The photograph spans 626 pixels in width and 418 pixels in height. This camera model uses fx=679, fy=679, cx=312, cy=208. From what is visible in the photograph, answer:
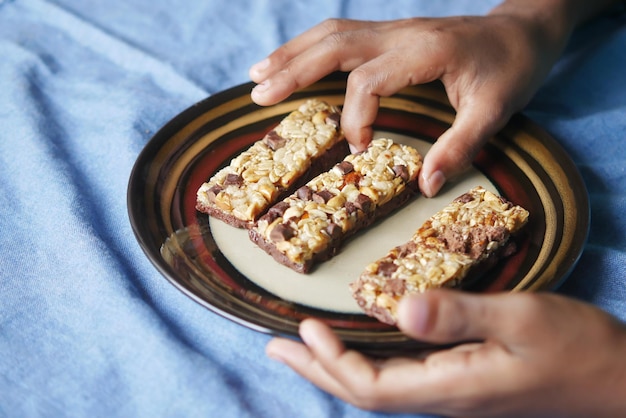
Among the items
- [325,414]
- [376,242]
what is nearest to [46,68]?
[376,242]

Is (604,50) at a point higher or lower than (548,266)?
higher

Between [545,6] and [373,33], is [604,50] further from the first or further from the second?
[373,33]

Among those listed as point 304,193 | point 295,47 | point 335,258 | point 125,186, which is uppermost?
point 295,47

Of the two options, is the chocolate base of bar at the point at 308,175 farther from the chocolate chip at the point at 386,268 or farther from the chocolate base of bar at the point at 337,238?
the chocolate chip at the point at 386,268

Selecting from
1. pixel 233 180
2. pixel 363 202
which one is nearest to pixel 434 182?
pixel 363 202

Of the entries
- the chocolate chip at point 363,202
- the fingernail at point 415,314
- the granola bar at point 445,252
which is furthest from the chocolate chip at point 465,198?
the fingernail at point 415,314

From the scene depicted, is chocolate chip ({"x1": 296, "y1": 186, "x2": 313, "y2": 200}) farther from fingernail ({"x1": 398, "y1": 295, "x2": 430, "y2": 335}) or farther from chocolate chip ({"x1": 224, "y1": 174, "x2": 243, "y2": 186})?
fingernail ({"x1": 398, "y1": 295, "x2": 430, "y2": 335})

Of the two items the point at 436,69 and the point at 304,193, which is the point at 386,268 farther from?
the point at 436,69
